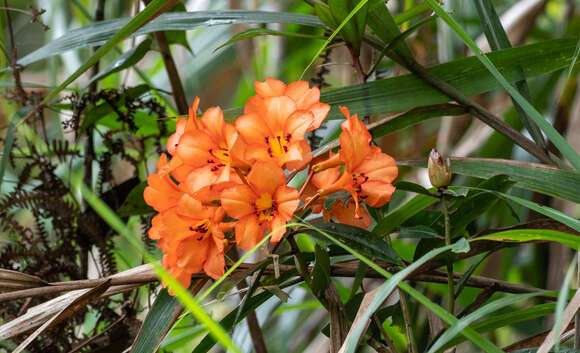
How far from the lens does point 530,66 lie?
55 cm

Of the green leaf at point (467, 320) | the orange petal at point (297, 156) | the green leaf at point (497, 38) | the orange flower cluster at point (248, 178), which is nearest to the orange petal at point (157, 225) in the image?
the orange flower cluster at point (248, 178)

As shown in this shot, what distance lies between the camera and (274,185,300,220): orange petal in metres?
0.35

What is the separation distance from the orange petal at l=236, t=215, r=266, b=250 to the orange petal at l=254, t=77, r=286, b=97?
101 mm

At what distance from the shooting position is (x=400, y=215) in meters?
0.46

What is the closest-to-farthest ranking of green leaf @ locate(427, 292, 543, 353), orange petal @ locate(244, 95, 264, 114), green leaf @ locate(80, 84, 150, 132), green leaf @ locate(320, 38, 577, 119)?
1. green leaf @ locate(427, 292, 543, 353)
2. orange petal @ locate(244, 95, 264, 114)
3. green leaf @ locate(320, 38, 577, 119)
4. green leaf @ locate(80, 84, 150, 132)

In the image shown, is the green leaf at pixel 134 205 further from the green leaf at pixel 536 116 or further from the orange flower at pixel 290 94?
the green leaf at pixel 536 116

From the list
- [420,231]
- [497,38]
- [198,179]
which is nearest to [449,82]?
[497,38]

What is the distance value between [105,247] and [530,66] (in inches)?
19.7

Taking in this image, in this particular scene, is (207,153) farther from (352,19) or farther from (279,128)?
(352,19)

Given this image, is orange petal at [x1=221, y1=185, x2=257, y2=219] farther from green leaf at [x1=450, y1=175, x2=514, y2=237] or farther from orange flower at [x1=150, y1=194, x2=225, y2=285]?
green leaf at [x1=450, y1=175, x2=514, y2=237]

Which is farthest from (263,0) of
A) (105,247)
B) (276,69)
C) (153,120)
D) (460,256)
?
(460,256)

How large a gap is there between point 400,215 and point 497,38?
24 cm

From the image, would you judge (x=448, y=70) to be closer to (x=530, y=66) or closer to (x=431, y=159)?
(x=530, y=66)

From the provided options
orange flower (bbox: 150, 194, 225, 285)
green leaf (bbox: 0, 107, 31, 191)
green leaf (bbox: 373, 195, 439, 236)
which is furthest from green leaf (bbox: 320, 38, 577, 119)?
green leaf (bbox: 0, 107, 31, 191)
